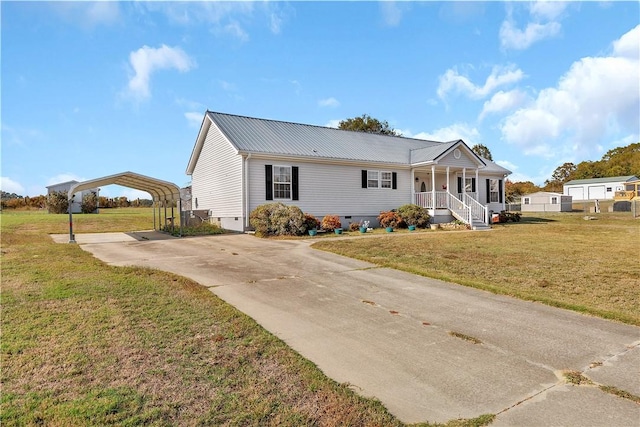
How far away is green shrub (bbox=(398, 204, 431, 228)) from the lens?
19.6 m

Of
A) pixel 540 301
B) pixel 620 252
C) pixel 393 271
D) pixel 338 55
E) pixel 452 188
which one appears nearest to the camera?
pixel 540 301

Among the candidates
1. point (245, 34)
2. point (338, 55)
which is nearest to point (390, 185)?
point (338, 55)

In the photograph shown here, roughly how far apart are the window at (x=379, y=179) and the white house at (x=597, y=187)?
49597mm

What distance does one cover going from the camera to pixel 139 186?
699 inches

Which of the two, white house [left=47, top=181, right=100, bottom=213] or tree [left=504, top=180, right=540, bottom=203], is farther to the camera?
tree [left=504, top=180, right=540, bottom=203]

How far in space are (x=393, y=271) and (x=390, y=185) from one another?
13.7 metres

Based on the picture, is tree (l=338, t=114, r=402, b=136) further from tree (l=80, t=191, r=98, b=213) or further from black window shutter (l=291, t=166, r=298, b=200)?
tree (l=80, t=191, r=98, b=213)

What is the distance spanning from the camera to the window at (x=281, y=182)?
17.6m

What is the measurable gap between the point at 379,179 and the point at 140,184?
1272 centimetres

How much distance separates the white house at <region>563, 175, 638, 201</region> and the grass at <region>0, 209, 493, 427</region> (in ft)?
215

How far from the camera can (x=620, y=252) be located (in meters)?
10.7

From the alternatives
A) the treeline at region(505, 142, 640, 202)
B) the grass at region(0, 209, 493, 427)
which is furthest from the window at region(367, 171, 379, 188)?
the treeline at region(505, 142, 640, 202)

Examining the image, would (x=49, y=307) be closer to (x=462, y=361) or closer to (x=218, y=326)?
(x=218, y=326)

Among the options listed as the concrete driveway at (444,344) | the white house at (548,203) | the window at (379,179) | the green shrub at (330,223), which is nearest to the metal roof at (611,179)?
the white house at (548,203)
